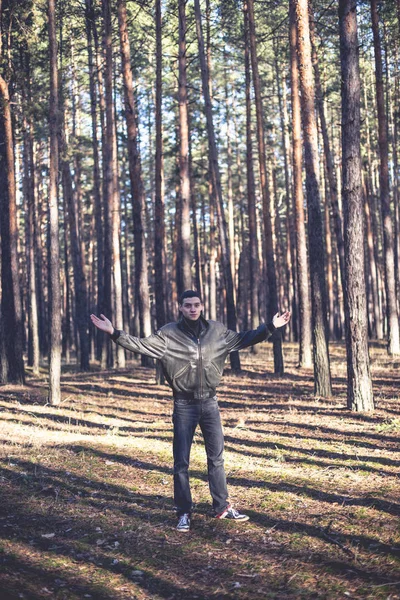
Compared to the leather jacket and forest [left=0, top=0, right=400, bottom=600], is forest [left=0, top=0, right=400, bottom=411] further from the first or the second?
the leather jacket

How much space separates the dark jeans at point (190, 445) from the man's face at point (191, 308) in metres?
0.84

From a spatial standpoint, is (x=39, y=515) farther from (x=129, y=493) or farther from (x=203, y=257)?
(x=203, y=257)

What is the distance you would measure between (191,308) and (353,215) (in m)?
7.03

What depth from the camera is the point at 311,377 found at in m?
19.3

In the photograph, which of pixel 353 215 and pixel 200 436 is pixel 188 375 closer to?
pixel 200 436

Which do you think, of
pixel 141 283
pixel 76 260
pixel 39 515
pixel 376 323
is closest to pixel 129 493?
pixel 39 515

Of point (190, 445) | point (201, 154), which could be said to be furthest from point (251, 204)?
point (190, 445)

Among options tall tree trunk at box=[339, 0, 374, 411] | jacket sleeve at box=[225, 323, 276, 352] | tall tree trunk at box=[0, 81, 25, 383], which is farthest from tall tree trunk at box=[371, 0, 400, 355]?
jacket sleeve at box=[225, 323, 276, 352]

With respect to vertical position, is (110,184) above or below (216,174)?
above

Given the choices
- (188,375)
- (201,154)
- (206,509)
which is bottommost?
(206,509)

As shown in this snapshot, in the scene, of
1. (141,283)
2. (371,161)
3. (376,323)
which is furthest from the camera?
(371,161)

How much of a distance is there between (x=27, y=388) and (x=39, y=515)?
12.6 m

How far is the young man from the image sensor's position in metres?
6.64

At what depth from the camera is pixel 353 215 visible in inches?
503
